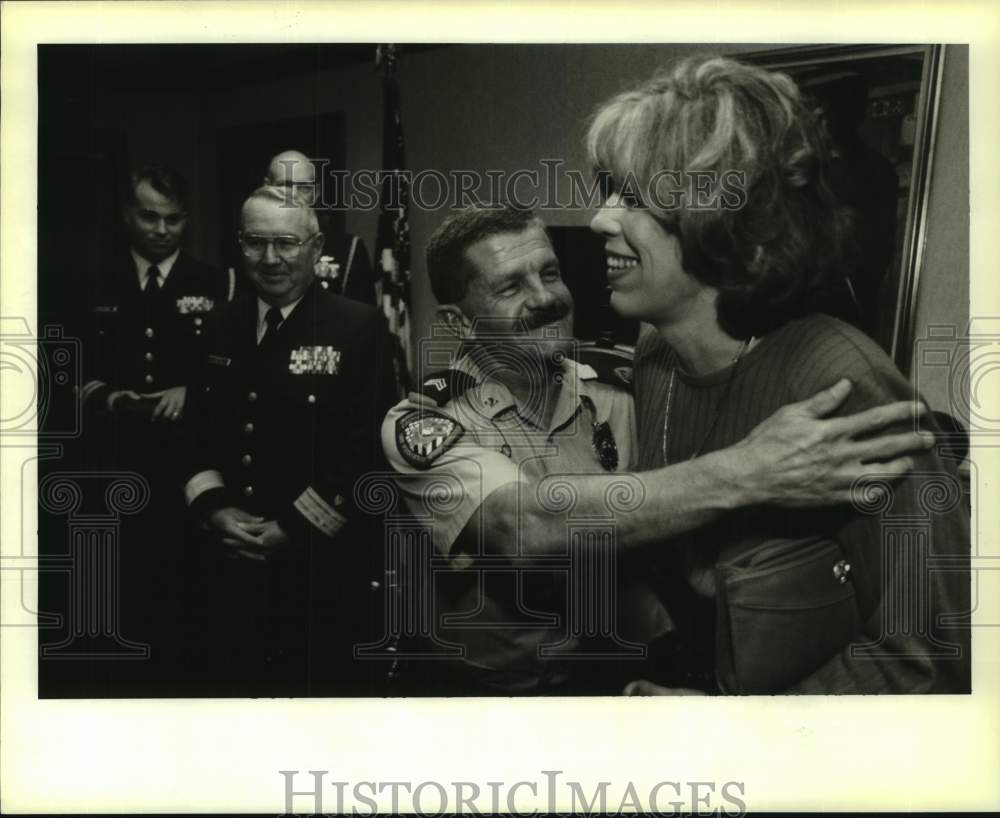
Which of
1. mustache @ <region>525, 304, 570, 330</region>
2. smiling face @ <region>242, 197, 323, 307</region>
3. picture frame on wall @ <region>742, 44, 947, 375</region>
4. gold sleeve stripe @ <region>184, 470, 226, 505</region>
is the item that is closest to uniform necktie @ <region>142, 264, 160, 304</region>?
smiling face @ <region>242, 197, 323, 307</region>

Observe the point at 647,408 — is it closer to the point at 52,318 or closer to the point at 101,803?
the point at 52,318

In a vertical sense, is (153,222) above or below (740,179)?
below

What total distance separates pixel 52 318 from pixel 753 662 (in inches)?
101

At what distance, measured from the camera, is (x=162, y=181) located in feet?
12.5

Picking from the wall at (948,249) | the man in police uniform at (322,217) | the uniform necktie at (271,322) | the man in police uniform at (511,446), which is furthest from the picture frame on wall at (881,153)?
the uniform necktie at (271,322)

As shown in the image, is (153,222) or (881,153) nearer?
(881,153)

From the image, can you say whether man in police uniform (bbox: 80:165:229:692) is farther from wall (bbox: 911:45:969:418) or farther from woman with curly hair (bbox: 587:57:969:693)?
wall (bbox: 911:45:969:418)

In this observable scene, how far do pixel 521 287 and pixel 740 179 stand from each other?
77 centimetres

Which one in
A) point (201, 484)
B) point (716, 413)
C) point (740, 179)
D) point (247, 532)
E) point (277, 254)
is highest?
point (740, 179)

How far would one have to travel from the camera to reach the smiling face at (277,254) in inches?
150

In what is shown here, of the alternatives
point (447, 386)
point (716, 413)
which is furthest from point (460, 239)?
point (716, 413)

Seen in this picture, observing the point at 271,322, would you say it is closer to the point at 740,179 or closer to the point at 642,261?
the point at 642,261

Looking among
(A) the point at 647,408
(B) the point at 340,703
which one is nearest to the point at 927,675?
(A) the point at 647,408

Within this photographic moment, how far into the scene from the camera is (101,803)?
3.92 meters
